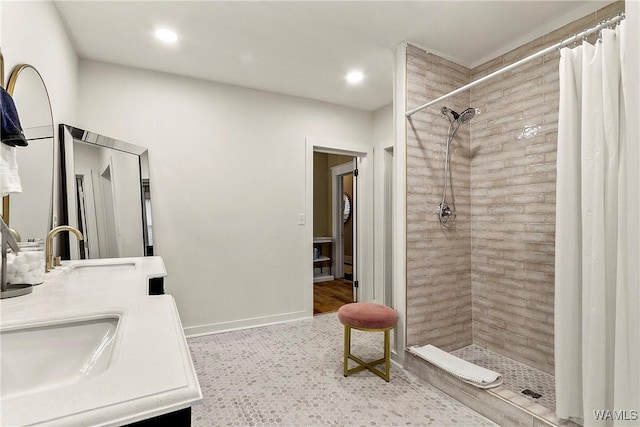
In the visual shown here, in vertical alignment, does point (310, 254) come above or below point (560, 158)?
below

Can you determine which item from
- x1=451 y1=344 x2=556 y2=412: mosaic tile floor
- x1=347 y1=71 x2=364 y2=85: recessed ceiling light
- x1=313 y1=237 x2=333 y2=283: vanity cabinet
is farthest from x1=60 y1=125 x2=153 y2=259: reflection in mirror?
x1=313 y1=237 x2=333 y2=283: vanity cabinet

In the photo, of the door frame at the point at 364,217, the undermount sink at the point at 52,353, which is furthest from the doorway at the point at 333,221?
the undermount sink at the point at 52,353

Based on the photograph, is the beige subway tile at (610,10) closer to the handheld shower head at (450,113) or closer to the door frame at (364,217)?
the handheld shower head at (450,113)

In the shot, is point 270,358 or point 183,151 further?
→ point 183,151

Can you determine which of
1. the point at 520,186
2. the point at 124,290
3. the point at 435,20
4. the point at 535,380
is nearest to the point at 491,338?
the point at 535,380

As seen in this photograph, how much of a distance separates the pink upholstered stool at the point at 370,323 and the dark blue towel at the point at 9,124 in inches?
76.5

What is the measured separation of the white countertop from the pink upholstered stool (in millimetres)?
1395

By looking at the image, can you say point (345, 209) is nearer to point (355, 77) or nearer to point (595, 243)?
point (355, 77)

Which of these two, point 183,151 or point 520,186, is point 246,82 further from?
point 520,186

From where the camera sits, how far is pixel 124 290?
125cm

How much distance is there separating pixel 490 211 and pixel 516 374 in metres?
1.19

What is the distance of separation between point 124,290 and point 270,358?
1575mm

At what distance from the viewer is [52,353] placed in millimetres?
844

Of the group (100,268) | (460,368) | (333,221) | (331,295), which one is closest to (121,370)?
(100,268)
